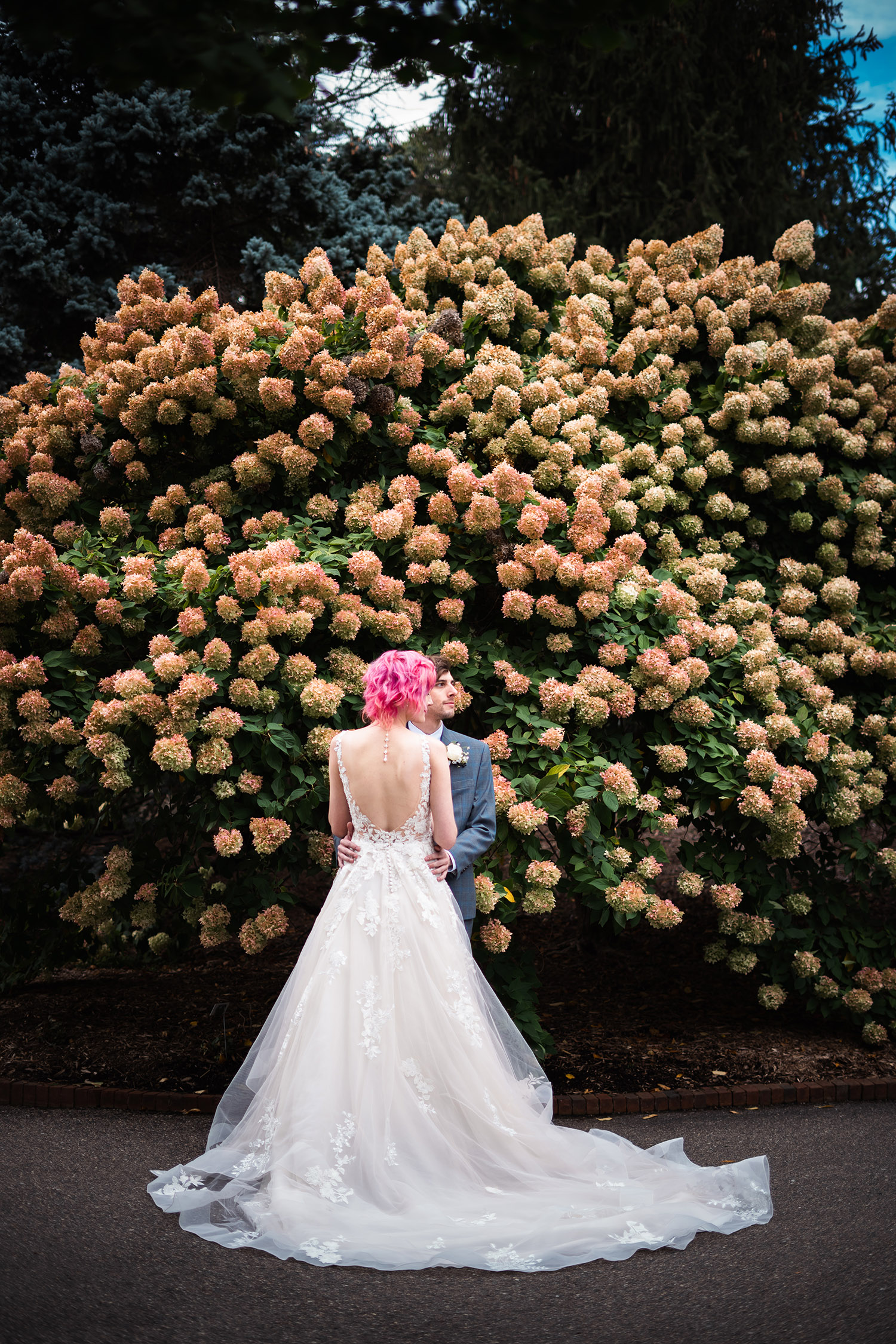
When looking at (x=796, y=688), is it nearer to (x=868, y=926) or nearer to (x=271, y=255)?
(x=868, y=926)

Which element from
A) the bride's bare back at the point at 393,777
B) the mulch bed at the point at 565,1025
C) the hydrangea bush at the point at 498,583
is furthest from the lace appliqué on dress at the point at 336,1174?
the mulch bed at the point at 565,1025

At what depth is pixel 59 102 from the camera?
7.53 meters

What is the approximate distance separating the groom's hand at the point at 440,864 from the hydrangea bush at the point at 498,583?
0.35m

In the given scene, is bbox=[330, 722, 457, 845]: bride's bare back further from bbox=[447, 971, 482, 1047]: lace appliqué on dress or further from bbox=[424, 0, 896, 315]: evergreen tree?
bbox=[424, 0, 896, 315]: evergreen tree

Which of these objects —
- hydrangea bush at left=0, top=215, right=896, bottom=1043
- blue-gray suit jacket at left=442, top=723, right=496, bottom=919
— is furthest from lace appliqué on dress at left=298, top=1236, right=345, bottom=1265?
blue-gray suit jacket at left=442, top=723, right=496, bottom=919

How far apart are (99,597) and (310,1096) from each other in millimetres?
2047

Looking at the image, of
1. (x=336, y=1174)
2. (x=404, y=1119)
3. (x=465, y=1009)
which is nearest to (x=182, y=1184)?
(x=336, y=1174)

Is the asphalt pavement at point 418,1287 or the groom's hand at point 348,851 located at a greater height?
the groom's hand at point 348,851

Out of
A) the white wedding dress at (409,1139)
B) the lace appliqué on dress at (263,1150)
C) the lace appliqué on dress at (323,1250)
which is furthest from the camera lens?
the lace appliqué on dress at (263,1150)

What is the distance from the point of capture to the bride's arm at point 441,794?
331cm

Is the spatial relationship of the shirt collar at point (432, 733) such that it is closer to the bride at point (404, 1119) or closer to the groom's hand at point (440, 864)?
the bride at point (404, 1119)

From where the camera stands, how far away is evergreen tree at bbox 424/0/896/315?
9625 mm

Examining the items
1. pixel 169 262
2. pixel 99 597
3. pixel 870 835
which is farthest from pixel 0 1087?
pixel 870 835

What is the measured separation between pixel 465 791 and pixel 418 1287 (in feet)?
5.27
